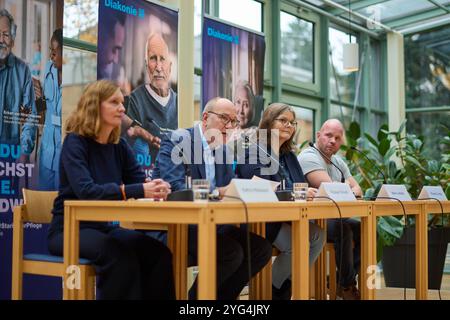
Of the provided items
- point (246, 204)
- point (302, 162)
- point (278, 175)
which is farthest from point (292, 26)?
point (246, 204)

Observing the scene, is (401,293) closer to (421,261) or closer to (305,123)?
(421,261)

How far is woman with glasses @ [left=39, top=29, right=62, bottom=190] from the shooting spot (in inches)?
135

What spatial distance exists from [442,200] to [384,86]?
4.39 metres

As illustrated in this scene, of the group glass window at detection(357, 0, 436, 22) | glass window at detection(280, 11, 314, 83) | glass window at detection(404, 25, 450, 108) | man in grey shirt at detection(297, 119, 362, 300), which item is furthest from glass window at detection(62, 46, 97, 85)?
glass window at detection(404, 25, 450, 108)

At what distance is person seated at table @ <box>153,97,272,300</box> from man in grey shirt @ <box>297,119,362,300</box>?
32.0 inches

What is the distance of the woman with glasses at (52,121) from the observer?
11.3 ft

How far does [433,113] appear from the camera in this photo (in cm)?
773

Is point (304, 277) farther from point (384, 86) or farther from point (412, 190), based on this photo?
point (384, 86)

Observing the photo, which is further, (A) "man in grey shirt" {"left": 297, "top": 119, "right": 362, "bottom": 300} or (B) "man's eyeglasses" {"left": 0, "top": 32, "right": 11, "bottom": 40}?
(A) "man in grey shirt" {"left": 297, "top": 119, "right": 362, "bottom": 300}

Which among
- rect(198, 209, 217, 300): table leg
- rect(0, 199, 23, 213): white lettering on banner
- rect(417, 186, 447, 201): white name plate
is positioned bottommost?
rect(198, 209, 217, 300): table leg

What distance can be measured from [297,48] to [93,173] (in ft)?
14.1

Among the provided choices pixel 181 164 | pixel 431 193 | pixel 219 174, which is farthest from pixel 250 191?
pixel 431 193

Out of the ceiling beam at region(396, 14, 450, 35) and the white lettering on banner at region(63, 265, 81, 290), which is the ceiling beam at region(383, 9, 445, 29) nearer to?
the ceiling beam at region(396, 14, 450, 35)

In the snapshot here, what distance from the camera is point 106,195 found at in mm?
2447
